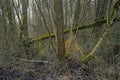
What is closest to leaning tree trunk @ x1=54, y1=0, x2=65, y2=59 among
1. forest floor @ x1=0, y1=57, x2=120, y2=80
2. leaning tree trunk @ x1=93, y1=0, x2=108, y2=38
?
forest floor @ x1=0, y1=57, x2=120, y2=80

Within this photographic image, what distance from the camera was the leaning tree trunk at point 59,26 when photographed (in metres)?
4.94

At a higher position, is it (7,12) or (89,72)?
(7,12)

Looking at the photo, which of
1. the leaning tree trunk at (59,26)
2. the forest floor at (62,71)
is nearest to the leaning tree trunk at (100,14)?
the forest floor at (62,71)

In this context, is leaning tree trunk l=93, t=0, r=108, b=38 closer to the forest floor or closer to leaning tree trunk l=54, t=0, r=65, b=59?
the forest floor

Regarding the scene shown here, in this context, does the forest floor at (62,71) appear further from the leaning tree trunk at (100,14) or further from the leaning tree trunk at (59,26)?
the leaning tree trunk at (100,14)

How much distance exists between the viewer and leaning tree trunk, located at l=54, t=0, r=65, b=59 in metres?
4.94

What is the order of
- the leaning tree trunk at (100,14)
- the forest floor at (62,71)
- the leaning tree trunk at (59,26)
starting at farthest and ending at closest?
1. the leaning tree trunk at (100,14)
2. the leaning tree trunk at (59,26)
3. the forest floor at (62,71)

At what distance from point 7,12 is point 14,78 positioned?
2684 mm

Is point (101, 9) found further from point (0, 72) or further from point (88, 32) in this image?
point (0, 72)

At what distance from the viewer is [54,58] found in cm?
539

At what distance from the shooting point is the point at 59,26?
503 centimetres

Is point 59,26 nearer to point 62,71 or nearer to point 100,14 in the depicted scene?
point 62,71

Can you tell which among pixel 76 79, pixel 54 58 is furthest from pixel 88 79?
pixel 54 58

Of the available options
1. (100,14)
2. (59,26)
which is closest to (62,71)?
(59,26)
